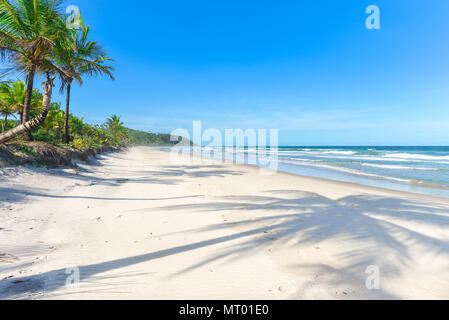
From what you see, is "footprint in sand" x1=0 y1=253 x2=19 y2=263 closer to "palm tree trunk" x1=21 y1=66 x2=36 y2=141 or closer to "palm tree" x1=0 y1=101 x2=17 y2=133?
"palm tree trunk" x1=21 y1=66 x2=36 y2=141

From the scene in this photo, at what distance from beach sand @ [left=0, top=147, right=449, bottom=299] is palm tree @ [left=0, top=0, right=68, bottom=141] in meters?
4.84

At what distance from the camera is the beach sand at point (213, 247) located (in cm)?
254

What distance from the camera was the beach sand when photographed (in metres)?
2.54

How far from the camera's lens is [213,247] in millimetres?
3674

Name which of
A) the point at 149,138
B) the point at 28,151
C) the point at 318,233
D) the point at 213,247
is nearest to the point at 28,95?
the point at 28,151

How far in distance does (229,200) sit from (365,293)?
15.6ft

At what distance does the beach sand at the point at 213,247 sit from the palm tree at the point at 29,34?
4.84 metres

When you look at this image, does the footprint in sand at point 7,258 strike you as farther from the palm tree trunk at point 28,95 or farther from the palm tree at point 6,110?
the palm tree at point 6,110

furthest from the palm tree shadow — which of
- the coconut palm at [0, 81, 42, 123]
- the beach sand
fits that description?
the coconut palm at [0, 81, 42, 123]

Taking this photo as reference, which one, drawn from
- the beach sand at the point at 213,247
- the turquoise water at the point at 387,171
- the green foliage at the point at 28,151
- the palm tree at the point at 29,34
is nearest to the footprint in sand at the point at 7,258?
the beach sand at the point at 213,247
